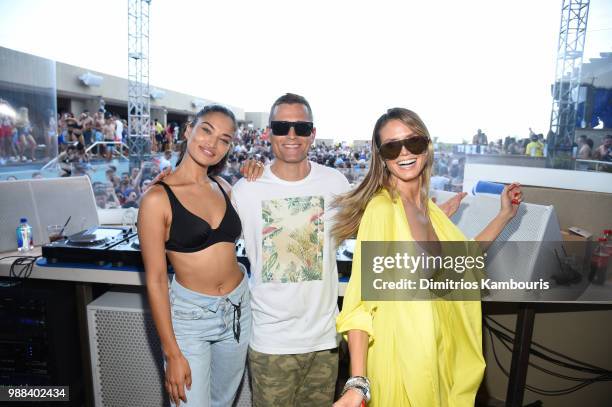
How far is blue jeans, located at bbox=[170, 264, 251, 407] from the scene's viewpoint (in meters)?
1.41

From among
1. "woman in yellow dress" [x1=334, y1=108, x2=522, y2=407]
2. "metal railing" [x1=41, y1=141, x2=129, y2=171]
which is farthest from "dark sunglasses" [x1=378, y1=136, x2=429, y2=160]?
"metal railing" [x1=41, y1=141, x2=129, y2=171]

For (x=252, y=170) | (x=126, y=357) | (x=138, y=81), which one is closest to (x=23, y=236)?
(x=126, y=357)

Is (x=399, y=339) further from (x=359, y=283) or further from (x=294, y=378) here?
(x=294, y=378)

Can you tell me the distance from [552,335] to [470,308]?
5.28 feet

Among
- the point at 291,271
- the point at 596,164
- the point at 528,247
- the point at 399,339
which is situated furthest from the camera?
the point at 596,164

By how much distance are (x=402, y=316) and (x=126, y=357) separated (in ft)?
6.12

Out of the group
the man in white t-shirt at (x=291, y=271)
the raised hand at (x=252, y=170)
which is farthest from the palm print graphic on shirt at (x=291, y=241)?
the raised hand at (x=252, y=170)

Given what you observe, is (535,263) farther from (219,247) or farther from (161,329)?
(161,329)

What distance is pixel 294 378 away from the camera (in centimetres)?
152

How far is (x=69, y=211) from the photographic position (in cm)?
281

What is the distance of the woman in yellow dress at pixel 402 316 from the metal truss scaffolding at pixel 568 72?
355cm

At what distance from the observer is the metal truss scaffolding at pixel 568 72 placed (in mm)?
3664

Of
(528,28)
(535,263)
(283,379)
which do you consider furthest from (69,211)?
(528,28)

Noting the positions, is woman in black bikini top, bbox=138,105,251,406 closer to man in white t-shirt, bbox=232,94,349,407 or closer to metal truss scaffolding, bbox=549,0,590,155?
man in white t-shirt, bbox=232,94,349,407
